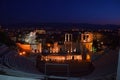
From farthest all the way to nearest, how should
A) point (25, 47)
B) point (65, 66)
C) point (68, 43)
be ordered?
point (68, 43), point (25, 47), point (65, 66)

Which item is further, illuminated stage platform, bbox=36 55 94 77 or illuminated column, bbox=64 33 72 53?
illuminated column, bbox=64 33 72 53

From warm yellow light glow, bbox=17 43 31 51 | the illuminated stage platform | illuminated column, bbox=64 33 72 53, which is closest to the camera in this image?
the illuminated stage platform

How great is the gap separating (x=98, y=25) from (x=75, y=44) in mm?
25366

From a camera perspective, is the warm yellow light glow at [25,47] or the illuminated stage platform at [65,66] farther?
the warm yellow light glow at [25,47]

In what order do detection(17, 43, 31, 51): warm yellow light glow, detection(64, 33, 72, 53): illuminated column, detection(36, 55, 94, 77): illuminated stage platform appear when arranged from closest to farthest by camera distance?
detection(36, 55, 94, 77): illuminated stage platform
detection(17, 43, 31, 51): warm yellow light glow
detection(64, 33, 72, 53): illuminated column

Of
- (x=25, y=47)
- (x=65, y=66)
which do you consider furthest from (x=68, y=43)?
(x=65, y=66)

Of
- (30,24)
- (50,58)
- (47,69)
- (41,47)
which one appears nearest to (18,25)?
(30,24)

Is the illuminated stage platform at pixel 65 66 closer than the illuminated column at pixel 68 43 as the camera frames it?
Yes

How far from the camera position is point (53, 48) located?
15.9m

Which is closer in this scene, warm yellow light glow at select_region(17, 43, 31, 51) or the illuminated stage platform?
the illuminated stage platform

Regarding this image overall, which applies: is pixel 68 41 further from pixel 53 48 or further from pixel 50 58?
pixel 50 58

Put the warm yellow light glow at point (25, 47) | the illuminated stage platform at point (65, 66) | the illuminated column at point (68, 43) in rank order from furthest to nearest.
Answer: the illuminated column at point (68, 43) < the warm yellow light glow at point (25, 47) < the illuminated stage platform at point (65, 66)

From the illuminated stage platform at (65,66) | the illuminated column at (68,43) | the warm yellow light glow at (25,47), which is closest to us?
the illuminated stage platform at (65,66)

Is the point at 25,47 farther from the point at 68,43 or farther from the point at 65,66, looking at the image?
the point at 65,66
